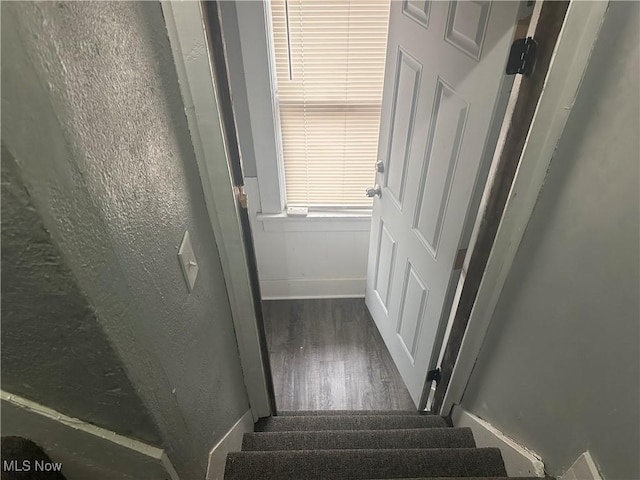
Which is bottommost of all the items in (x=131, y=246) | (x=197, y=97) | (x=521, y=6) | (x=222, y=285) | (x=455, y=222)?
(x=222, y=285)

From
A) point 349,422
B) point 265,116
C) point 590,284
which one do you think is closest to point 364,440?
point 349,422

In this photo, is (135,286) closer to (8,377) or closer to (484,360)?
(8,377)

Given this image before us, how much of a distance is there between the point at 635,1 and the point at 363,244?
6.35 ft

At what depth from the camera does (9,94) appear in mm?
438

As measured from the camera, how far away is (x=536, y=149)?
41.8 inches

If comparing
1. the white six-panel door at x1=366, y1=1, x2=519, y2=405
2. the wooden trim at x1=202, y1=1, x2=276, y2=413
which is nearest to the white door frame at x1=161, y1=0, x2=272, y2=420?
the wooden trim at x1=202, y1=1, x2=276, y2=413

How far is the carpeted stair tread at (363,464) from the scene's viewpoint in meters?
1.38

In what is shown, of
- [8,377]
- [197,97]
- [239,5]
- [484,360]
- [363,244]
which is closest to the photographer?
[8,377]

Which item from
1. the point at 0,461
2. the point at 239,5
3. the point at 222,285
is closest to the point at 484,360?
the point at 222,285

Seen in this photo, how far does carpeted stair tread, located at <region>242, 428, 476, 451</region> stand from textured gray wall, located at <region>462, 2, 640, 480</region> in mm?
378

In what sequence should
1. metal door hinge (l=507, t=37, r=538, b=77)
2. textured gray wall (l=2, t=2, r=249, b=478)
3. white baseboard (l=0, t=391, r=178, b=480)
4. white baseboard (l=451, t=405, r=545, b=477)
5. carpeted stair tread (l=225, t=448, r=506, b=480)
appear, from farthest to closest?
carpeted stair tread (l=225, t=448, r=506, b=480) → white baseboard (l=451, t=405, r=545, b=477) → metal door hinge (l=507, t=37, r=538, b=77) → white baseboard (l=0, t=391, r=178, b=480) → textured gray wall (l=2, t=2, r=249, b=478)

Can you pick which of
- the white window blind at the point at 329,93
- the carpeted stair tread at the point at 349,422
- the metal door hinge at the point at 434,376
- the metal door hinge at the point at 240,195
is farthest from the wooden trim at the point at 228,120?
the white window blind at the point at 329,93

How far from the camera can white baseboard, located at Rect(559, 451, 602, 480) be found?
98 cm

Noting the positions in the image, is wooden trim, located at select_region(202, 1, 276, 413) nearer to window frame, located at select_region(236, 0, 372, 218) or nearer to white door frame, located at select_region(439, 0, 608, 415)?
white door frame, located at select_region(439, 0, 608, 415)
